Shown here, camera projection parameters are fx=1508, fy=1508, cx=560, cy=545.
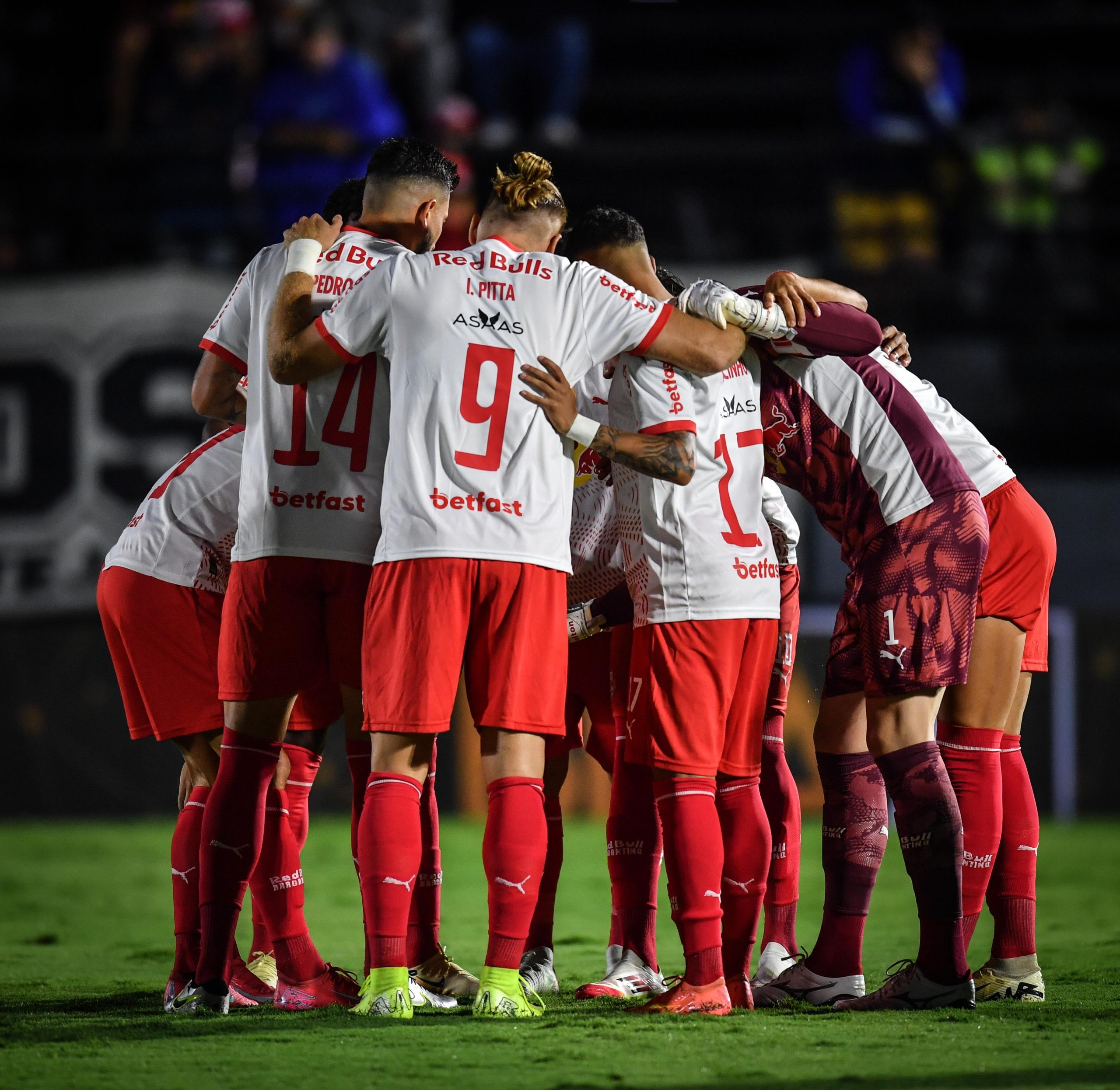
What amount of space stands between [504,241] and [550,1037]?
208 cm

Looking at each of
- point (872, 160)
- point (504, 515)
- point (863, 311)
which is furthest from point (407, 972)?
point (872, 160)

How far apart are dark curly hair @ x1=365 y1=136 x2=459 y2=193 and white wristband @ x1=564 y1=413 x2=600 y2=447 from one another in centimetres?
90

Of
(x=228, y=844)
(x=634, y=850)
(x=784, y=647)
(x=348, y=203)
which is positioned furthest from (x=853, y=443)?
(x=228, y=844)

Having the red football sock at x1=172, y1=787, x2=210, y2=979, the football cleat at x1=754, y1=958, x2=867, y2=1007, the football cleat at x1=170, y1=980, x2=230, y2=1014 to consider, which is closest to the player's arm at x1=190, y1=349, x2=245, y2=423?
the red football sock at x1=172, y1=787, x2=210, y2=979

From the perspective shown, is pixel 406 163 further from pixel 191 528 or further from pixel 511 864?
pixel 511 864

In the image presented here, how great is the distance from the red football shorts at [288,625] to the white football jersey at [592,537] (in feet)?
2.89

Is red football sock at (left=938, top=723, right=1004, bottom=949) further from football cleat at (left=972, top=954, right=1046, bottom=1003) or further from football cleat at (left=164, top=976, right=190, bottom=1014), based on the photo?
football cleat at (left=164, top=976, right=190, bottom=1014)

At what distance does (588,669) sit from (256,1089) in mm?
2013

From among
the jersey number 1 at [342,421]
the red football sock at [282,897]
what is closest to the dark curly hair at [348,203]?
the jersey number 1 at [342,421]

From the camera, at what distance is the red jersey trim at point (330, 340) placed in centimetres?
398

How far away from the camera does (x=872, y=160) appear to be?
11680mm

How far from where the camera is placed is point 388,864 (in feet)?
12.3

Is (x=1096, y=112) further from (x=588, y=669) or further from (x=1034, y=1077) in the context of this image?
(x=1034, y=1077)

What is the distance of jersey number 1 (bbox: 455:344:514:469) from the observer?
154 inches
